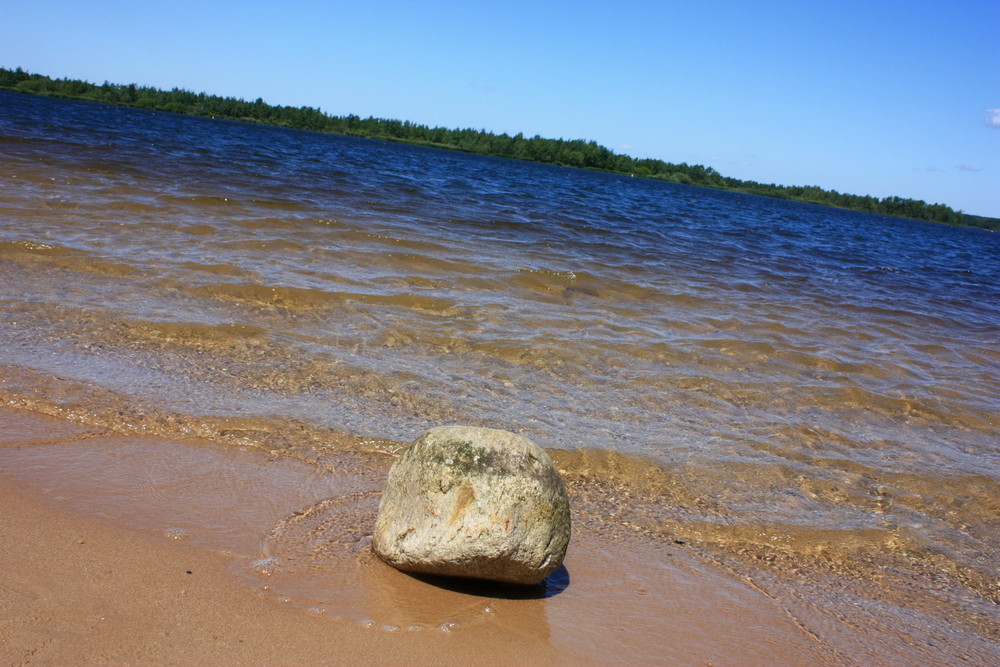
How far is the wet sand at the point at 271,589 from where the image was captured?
262 centimetres

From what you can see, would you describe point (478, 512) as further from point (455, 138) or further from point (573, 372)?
point (455, 138)

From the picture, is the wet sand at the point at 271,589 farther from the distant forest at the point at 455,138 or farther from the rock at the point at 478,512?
the distant forest at the point at 455,138

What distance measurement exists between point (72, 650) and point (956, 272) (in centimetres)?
2679

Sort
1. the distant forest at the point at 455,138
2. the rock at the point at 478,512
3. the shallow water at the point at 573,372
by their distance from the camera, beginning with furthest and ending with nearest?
the distant forest at the point at 455,138, the shallow water at the point at 573,372, the rock at the point at 478,512

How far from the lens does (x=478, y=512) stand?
3.10 meters

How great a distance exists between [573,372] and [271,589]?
4071mm

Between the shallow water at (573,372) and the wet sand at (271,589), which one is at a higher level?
the shallow water at (573,372)

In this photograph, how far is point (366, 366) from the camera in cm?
605

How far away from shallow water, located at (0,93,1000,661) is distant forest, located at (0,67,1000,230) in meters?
65.6

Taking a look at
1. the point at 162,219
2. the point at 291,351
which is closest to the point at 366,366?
the point at 291,351

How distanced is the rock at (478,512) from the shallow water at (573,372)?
1.02m

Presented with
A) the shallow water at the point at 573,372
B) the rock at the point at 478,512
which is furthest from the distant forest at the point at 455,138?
the rock at the point at 478,512

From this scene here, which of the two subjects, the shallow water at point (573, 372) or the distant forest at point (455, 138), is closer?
the shallow water at point (573, 372)

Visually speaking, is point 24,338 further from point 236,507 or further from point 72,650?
point 72,650
